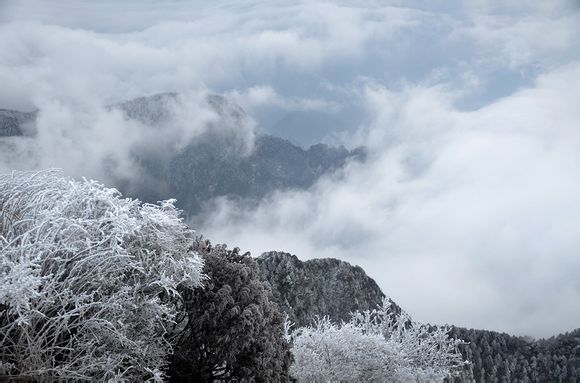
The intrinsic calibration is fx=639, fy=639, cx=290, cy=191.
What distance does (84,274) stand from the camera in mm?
21469

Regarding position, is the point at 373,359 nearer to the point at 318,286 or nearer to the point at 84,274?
the point at 84,274

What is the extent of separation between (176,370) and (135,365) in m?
5.44

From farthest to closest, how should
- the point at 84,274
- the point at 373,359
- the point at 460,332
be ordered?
the point at 460,332, the point at 373,359, the point at 84,274

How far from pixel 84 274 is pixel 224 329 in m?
7.86

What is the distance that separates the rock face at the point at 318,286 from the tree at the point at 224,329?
10266 cm

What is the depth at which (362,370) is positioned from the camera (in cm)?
4388

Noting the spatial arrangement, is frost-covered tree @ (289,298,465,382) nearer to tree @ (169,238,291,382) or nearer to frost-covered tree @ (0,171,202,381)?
tree @ (169,238,291,382)

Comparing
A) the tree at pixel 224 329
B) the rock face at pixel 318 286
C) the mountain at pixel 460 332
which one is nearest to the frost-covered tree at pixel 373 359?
the tree at pixel 224 329

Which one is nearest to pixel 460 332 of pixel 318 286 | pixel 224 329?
pixel 318 286

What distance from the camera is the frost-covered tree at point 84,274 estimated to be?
20.0 m

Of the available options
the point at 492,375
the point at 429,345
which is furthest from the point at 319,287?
the point at 429,345

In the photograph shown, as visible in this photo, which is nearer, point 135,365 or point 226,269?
point 135,365

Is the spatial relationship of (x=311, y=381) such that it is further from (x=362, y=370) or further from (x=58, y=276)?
(x=58, y=276)

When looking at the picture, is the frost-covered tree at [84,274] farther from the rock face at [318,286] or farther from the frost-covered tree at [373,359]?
the rock face at [318,286]
